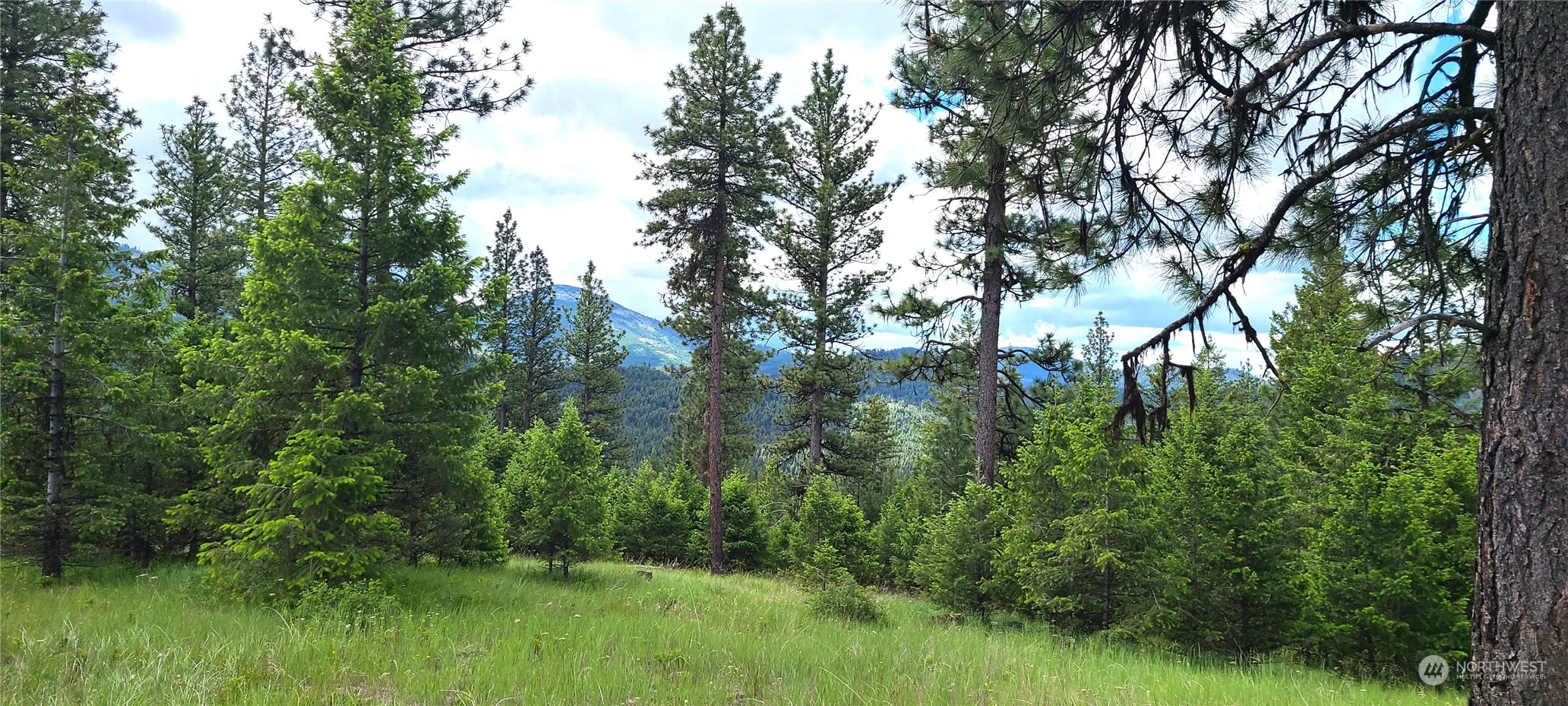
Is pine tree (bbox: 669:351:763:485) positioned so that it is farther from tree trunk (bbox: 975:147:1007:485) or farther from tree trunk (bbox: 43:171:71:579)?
tree trunk (bbox: 43:171:71:579)

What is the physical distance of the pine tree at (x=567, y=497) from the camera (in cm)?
1242

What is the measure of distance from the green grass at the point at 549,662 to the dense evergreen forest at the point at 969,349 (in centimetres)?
125

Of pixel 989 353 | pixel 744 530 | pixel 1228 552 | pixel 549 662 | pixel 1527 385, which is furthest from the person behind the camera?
pixel 744 530

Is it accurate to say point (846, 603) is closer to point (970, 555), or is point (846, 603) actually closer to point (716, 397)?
point (970, 555)

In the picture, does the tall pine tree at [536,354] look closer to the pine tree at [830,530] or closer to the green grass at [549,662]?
the pine tree at [830,530]

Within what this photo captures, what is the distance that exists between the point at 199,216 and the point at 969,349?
2425 centimetres

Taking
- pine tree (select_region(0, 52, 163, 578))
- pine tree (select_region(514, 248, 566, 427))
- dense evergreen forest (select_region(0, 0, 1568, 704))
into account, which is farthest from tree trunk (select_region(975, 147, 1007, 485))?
pine tree (select_region(514, 248, 566, 427))

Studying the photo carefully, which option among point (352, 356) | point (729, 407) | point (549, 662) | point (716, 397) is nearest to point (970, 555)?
point (549, 662)

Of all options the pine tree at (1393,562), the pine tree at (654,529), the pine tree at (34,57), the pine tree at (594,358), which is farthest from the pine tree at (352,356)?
the pine tree at (594,358)

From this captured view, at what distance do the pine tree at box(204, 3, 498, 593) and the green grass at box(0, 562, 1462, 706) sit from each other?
1.03 meters

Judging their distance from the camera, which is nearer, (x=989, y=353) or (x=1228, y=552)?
(x=1228, y=552)

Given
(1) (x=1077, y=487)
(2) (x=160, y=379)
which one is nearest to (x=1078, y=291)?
(1) (x=1077, y=487)

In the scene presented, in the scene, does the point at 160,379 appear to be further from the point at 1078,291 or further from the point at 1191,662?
the point at 1191,662

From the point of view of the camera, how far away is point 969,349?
1369cm
